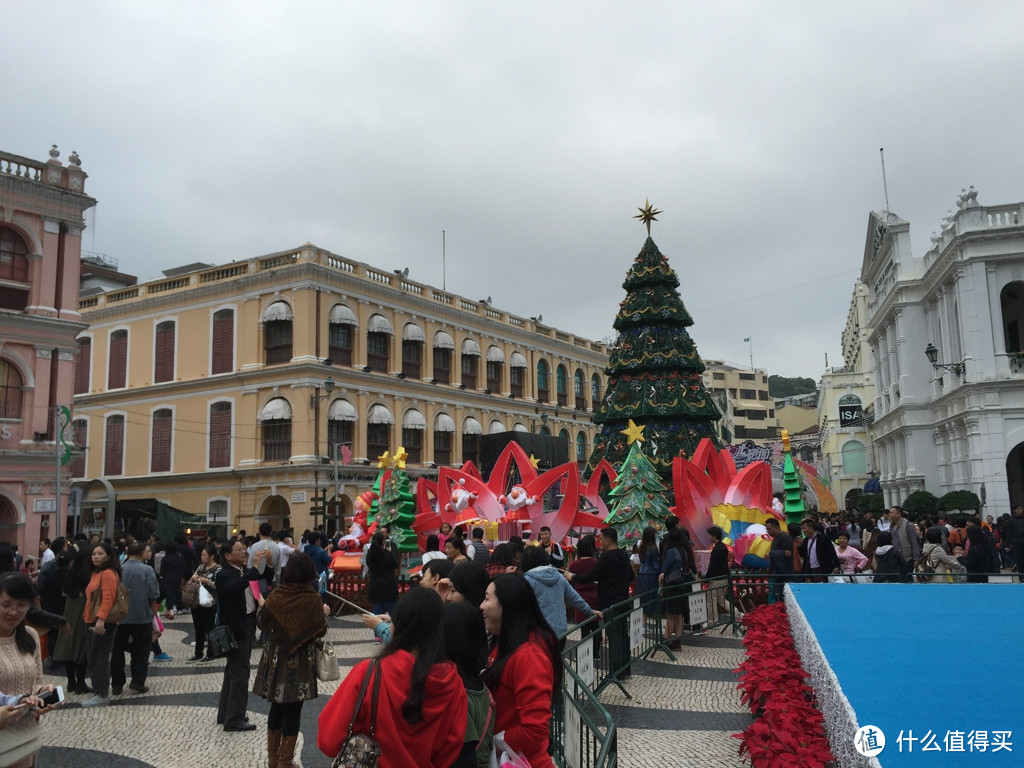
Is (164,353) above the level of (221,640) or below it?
above

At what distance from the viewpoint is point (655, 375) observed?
22.4 m

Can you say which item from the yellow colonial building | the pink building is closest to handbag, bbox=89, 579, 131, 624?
the pink building

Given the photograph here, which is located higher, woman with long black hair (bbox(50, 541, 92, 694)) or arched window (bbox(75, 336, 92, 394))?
arched window (bbox(75, 336, 92, 394))

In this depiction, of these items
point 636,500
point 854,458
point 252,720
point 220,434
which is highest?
point 220,434

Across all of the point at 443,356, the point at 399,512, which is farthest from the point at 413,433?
the point at 399,512

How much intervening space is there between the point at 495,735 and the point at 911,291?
34.9 m

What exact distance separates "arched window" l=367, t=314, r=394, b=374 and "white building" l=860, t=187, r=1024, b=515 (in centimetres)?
2203

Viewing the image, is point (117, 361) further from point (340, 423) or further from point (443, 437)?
point (443, 437)

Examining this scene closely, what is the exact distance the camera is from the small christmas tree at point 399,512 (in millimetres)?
18625

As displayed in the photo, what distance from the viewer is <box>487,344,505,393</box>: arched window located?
145ft

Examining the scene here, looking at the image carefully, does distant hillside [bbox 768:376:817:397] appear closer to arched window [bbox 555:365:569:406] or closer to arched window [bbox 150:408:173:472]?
arched window [bbox 555:365:569:406]

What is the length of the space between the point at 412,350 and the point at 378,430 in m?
4.69

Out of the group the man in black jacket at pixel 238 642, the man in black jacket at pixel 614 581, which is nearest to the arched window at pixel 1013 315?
the man in black jacket at pixel 614 581

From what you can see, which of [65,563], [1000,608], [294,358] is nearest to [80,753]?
[65,563]
